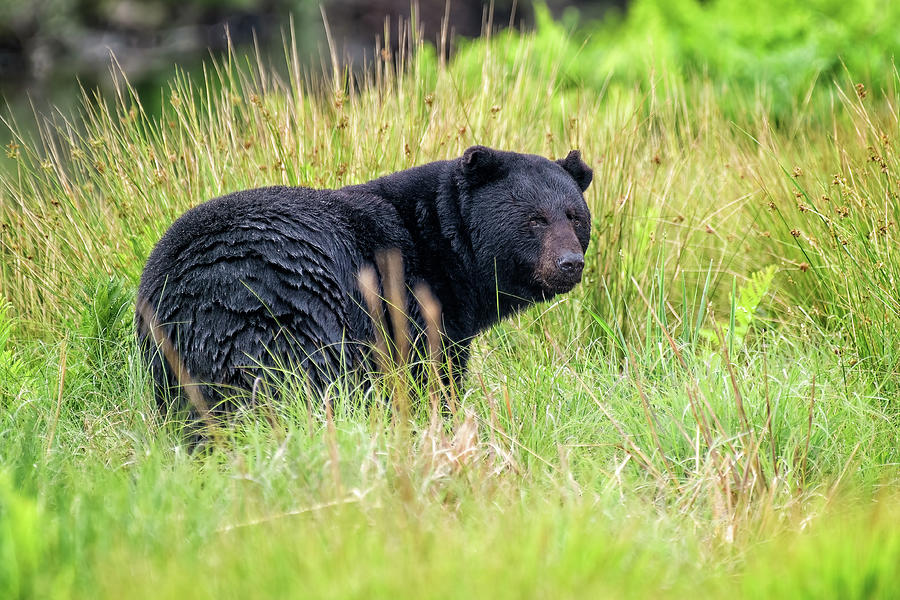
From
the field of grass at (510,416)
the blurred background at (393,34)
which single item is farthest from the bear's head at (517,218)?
the blurred background at (393,34)

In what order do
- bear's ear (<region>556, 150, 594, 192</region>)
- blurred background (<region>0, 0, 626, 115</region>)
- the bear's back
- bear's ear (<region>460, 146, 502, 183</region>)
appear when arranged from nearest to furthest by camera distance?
the bear's back < bear's ear (<region>460, 146, 502, 183</region>) < bear's ear (<region>556, 150, 594, 192</region>) < blurred background (<region>0, 0, 626, 115</region>)

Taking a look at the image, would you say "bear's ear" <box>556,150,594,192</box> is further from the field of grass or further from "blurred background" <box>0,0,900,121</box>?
"blurred background" <box>0,0,900,121</box>

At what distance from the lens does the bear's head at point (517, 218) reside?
4297 millimetres

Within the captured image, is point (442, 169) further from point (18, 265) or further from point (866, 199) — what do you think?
point (18, 265)

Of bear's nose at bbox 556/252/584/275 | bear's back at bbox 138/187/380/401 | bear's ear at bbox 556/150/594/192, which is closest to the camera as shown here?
bear's back at bbox 138/187/380/401

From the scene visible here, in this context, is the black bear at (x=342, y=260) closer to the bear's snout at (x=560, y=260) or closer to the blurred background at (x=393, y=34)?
the bear's snout at (x=560, y=260)

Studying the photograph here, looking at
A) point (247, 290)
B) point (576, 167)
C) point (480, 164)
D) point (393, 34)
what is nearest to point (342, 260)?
point (247, 290)

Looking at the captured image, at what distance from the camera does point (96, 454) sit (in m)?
3.51

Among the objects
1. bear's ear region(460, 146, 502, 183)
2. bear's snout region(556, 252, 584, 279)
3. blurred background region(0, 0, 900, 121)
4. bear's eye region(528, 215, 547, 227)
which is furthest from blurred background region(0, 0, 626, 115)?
bear's snout region(556, 252, 584, 279)

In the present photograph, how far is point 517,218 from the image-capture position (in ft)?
14.3

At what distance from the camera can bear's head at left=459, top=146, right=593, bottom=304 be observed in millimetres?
4297

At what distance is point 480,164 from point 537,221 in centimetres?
39

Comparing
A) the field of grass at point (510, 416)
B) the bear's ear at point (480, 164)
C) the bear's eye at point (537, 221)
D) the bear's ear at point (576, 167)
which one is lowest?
the field of grass at point (510, 416)

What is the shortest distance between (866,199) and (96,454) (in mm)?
3821
